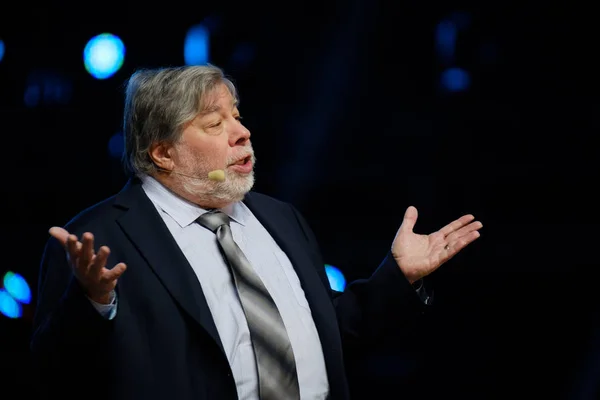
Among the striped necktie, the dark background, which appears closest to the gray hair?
the striped necktie

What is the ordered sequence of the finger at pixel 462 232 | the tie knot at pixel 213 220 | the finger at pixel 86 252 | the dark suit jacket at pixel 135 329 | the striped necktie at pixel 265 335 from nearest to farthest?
the finger at pixel 86 252 → the dark suit jacket at pixel 135 329 → the striped necktie at pixel 265 335 → the tie knot at pixel 213 220 → the finger at pixel 462 232

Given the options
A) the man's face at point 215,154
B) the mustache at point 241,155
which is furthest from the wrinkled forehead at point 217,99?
the mustache at point 241,155

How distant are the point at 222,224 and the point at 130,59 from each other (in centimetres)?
157

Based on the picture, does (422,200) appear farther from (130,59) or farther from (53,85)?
(53,85)

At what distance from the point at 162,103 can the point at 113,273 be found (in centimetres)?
59

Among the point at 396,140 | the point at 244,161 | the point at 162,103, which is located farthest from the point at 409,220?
the point at 396,140

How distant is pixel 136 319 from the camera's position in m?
1.75

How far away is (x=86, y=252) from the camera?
1.54 m

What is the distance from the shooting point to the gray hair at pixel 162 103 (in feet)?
6.62

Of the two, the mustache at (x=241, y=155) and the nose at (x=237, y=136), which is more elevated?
the nose at (x=237, y=136)

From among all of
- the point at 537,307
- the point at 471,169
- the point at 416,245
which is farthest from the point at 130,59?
the point at 537,307

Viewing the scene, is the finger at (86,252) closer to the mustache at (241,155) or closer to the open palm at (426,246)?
the mustache at (241,155)

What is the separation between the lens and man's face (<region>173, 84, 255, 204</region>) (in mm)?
2008

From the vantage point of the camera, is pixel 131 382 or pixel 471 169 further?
pixel 471 169
